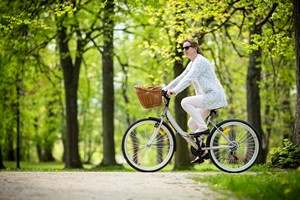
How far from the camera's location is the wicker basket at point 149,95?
6895mm

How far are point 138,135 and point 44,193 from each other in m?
2.86

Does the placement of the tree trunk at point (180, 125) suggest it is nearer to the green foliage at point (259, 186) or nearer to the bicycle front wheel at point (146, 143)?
the bicycle front wheel at point (146, 143)

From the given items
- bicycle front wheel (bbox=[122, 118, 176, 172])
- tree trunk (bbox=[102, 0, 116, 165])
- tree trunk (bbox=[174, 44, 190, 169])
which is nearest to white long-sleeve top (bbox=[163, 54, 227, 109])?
bicycle front wheel (bbox=[122, 118, 176, 172])

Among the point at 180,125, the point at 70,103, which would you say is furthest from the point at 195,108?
the point at 70,103

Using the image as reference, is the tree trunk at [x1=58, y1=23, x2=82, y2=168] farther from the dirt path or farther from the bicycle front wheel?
the dirt path

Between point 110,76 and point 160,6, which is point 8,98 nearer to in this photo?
point 110,76

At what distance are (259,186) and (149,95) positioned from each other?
7.26ft

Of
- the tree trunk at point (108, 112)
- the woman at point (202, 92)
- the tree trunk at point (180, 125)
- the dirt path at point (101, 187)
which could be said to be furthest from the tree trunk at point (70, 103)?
the woman at point (202, 92)

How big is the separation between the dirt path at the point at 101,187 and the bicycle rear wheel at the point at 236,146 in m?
0.79

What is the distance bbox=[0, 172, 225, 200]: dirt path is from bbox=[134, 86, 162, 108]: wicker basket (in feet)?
3.67

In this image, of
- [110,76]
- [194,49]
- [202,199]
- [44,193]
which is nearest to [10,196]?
[44,193]

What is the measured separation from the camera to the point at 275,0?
33.5ft

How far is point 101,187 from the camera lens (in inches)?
226

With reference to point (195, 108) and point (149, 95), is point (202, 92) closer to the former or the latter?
point (195, 108)
